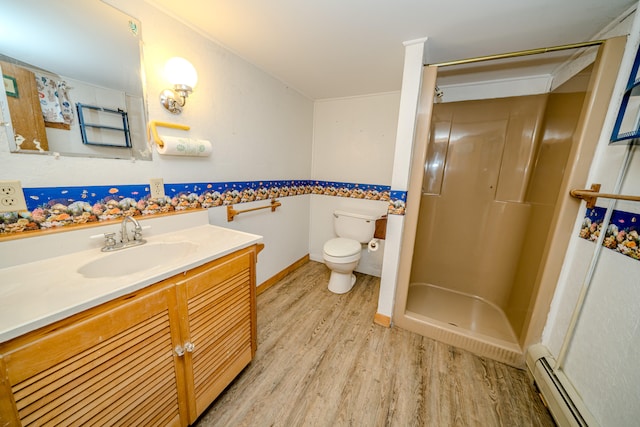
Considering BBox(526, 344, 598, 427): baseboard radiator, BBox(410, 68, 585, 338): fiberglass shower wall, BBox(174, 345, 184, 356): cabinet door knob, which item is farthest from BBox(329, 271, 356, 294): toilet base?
BBox(174, 345, 184, 356): cabinet door knob

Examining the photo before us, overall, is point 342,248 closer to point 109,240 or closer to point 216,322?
point 216,322

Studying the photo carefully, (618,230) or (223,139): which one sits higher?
(223,139)

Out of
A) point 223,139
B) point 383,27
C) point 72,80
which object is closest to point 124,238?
point 72,80

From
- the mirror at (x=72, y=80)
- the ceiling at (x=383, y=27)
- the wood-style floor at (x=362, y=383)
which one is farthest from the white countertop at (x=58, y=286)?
the ceiling at (x=383, y=27)

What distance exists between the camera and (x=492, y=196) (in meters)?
1.86

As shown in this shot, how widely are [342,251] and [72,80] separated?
190cm

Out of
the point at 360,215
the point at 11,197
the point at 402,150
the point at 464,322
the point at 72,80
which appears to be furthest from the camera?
the point at 360,215

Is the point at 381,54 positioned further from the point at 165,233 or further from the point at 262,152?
the point at 165,233

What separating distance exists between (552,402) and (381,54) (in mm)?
2248

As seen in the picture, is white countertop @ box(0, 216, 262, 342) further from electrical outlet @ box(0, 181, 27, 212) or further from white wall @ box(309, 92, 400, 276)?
white wall @ box(309, 92, 400, 276)

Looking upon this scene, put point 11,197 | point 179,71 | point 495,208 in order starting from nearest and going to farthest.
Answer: point 11,197 < point 179,71 < point 495,208

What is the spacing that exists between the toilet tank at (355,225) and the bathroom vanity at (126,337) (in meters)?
1.31

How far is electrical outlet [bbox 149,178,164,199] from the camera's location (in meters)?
1.16

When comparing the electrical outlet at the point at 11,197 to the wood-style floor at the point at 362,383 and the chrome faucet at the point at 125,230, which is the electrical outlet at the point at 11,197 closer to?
the chrome faucet at the point at 125,230
